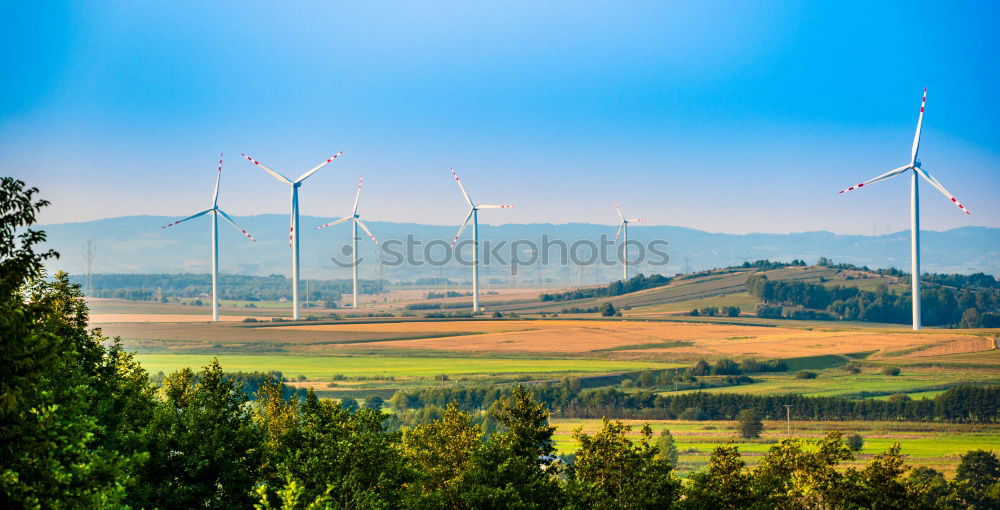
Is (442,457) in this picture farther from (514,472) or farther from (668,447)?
(668,447)

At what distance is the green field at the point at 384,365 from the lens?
553ft

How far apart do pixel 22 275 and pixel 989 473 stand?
294 ft

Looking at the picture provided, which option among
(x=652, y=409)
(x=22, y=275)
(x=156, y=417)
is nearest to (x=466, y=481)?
(x=156, y=417)

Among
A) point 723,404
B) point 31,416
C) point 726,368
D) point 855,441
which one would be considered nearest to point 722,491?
point 31,416

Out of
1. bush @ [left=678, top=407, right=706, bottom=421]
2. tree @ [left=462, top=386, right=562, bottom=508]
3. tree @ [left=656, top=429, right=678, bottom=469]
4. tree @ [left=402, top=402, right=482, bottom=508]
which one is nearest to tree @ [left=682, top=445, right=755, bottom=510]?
tree @ [left=462, top=386, right=562, bottom=508]

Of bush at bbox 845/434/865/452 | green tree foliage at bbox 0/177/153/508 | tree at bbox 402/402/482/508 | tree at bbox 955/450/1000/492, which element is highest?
green tree foliage at bbox 0/177/153/508

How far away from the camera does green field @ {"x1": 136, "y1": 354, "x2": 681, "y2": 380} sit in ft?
553

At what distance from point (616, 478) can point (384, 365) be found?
141 meters

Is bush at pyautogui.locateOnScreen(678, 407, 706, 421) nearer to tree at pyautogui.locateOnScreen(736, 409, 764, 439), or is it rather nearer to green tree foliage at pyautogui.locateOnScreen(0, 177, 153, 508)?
tree at pyautogui.locateOnScreen(736, 409, 764, 439)

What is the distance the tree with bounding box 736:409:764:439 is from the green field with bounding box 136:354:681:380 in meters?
43.8

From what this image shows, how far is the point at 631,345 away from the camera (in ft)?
649

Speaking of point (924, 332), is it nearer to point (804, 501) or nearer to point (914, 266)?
point (914, 266)

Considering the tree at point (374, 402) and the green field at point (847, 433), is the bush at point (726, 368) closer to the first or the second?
the green field at point (847, 433)

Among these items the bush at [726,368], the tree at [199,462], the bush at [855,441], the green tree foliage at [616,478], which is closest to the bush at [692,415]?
the bush at [855,441]
